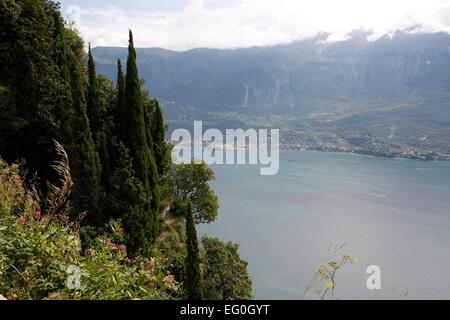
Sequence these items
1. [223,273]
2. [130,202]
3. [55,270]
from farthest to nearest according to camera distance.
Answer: [223,273], [130,202], [55,270]

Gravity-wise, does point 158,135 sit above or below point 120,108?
below

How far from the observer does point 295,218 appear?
6062 cm

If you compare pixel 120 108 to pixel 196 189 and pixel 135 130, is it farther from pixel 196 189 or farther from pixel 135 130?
pixel 196 189

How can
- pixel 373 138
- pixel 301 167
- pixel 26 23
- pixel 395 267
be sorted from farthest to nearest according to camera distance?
1. pixel 373 138
2. pixel 301 167
3. pixel 395 267
4. pixel 26 23

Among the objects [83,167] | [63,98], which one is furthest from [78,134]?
[63,98]

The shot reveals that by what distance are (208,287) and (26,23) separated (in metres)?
13.0

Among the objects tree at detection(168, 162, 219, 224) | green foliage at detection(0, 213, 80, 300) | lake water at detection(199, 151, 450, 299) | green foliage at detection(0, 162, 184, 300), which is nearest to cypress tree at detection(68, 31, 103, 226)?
green foliage at detection(0, 162, 184, 300)

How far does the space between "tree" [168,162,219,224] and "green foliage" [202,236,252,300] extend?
558 centimetres

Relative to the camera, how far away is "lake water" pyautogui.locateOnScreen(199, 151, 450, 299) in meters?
41.4

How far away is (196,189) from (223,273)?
8.88 m

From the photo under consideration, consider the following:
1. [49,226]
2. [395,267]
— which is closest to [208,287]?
[49,226]

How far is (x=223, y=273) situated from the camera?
20266 mm

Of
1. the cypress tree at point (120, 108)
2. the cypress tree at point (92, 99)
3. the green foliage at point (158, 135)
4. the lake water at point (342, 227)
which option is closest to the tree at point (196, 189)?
the green foliage at point (158, 135)

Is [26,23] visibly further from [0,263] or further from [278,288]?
[278,288]
